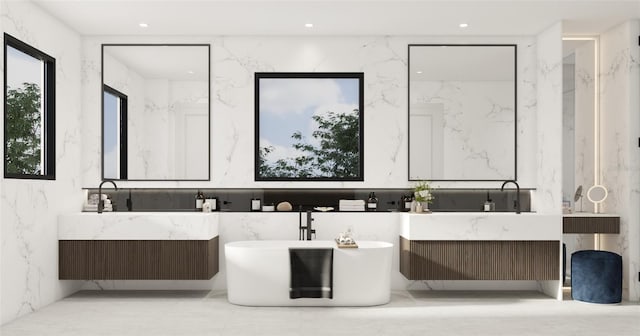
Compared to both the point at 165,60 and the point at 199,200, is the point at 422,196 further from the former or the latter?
the point at 165,60

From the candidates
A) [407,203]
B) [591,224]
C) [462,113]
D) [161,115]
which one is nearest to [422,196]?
[407,203]

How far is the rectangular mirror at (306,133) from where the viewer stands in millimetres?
6375

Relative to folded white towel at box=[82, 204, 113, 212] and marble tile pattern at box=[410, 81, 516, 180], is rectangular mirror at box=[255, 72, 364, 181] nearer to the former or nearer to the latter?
marble tile pattern at box=[410, 81, 516, 180]

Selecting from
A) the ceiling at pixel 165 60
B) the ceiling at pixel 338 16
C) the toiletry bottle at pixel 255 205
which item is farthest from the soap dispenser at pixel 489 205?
the ceiling at pixel 165 60

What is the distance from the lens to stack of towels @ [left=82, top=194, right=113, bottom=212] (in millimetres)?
6254

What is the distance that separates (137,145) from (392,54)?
2869mm

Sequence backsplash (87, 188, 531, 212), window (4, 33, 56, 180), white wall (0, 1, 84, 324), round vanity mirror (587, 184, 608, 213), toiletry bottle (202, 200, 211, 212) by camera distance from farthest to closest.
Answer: backsplash (87, 188, 531, 212) → toiletry bottle (202, 200, 211, 212) → round vanity mirror (587, 184, 608, 213) → window (4, 33, 56, 180) → white wall (0, 1, 84, 324)

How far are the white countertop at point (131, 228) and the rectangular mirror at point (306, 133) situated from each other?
103 centimetres

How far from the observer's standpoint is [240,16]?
5.68m

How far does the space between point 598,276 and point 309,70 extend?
11.4 ft

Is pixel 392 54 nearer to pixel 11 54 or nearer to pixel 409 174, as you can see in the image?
pixel 409 174

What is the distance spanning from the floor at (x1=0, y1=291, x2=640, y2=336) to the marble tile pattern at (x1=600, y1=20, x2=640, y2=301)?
0.55m

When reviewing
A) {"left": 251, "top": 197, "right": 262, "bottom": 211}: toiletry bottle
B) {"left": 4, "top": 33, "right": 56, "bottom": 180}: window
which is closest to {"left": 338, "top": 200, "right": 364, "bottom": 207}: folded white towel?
{"left": 251, "top": 197, "right": 262, "bottom": 211}: toiletry bottle

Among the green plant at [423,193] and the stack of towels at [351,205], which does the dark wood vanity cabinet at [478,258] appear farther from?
the stack of towels at [351,205]
